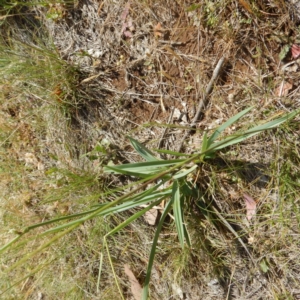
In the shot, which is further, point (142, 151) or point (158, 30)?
point (158, 30)

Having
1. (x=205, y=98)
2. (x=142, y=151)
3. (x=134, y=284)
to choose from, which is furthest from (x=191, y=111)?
(x=134, y=284)

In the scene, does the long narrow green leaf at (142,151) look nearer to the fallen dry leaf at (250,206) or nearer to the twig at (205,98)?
the twig at (205,98)

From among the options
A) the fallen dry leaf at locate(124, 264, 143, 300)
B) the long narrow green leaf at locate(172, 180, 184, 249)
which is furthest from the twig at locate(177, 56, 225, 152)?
the fallen dry leaf at locate(124, 264, 143, 300)

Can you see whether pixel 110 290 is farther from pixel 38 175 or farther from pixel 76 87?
pixel 76 87

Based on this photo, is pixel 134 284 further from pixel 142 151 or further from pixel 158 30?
pixel 158 30

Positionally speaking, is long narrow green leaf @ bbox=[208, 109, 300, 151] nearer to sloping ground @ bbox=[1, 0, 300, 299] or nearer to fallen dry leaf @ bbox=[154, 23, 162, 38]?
sloping ground @ bbox=[1, 0, 300, 299]

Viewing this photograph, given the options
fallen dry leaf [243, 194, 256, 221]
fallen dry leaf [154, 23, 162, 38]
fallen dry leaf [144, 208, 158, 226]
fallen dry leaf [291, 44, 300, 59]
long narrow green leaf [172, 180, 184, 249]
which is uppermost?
fallen dry leaf [154, 23, 162, 38]

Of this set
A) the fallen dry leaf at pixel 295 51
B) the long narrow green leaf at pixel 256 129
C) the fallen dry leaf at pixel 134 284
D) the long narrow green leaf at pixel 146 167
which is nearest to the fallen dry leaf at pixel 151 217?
the fallen dry leaf at pixel 134 284
